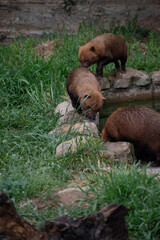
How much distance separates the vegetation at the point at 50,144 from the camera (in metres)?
3.70

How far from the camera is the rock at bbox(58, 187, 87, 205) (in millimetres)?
4016

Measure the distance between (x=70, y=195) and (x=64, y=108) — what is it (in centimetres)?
345

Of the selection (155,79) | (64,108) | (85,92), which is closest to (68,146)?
(85,92)

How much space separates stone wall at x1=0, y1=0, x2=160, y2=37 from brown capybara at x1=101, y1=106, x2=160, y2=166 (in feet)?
22.9

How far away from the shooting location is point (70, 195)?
13.5 ft

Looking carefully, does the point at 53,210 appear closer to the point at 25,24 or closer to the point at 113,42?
the point at 113,42

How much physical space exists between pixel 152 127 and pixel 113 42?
3.45 metres

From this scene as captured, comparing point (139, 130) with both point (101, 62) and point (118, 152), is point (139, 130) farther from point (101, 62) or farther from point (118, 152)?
point (101, 62)

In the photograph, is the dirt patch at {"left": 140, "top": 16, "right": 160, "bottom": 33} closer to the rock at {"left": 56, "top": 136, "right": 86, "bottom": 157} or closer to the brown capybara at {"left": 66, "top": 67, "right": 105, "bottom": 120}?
the brown capybara at {"left": 66, "top": 67, "right": 105, "bottom": 120}

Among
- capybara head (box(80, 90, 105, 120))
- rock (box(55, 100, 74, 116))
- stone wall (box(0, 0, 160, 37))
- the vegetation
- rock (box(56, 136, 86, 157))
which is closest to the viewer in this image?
the vegetation

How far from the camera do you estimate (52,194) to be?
165 inches

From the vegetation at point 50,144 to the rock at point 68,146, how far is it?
0.10 meters

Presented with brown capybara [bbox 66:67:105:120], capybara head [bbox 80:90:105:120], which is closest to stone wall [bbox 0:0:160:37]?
brown capybara [bbox 66:67:105:120]

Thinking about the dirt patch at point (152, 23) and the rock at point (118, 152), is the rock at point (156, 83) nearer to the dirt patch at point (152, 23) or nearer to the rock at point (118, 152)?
the dirt patch at point (152, 23)
